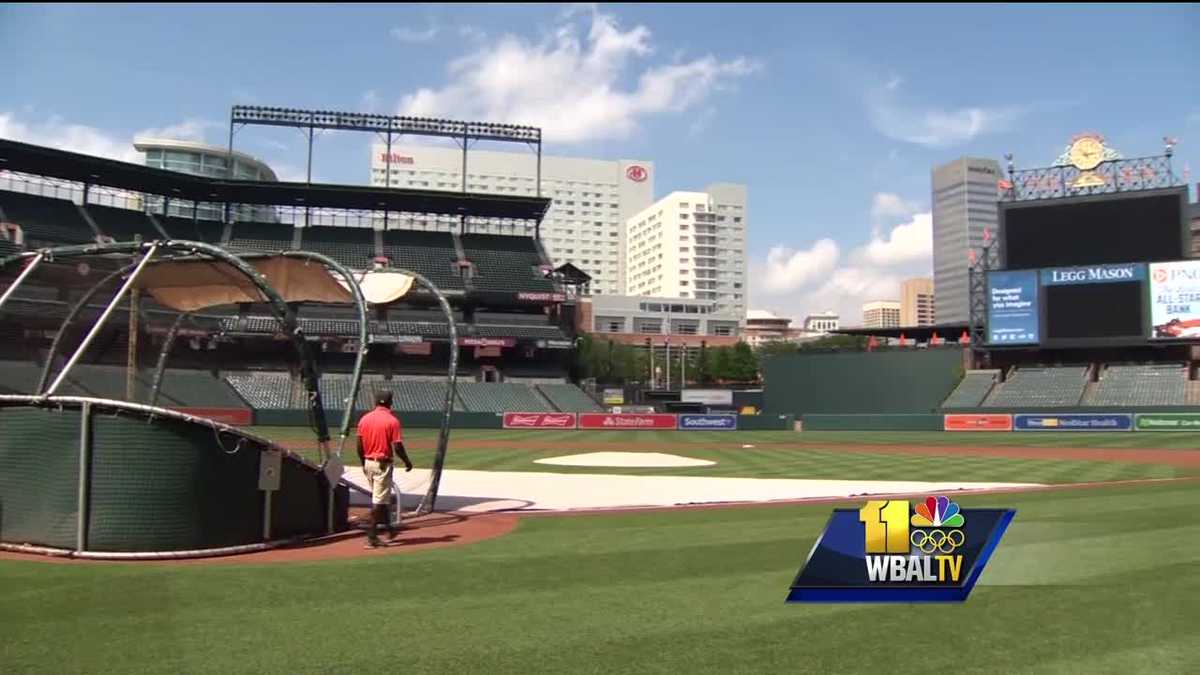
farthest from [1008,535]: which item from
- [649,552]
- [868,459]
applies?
[868,459]

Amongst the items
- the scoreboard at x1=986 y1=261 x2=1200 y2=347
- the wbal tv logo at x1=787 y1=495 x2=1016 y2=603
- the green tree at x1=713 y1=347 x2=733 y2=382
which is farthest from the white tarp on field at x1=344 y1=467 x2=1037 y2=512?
the green tree at x1=713 y1=347 x2=733 y2=382

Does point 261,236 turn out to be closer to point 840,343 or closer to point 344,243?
point 344,243

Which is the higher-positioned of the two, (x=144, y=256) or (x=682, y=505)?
(x=144, y=256)

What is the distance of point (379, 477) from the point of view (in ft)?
30.7

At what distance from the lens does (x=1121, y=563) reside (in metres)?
8.36

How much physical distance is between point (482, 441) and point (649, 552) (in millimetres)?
30351

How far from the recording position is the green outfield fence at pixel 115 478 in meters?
7.95

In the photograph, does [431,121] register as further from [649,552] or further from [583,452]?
[649,552]

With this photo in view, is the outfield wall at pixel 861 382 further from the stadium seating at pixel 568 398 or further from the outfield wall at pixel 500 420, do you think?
the stadium seating at pixel 568 398

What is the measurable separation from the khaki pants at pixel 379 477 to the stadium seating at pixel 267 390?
31.1 meters

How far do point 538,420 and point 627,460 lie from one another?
25808 millimetres

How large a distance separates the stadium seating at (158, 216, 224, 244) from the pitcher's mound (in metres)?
42.8

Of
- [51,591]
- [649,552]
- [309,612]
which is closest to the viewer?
[309,612]

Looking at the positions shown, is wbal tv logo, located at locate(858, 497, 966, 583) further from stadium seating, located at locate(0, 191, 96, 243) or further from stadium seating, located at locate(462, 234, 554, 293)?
stadium seating, located at locate(462, 234, 554, 293)
